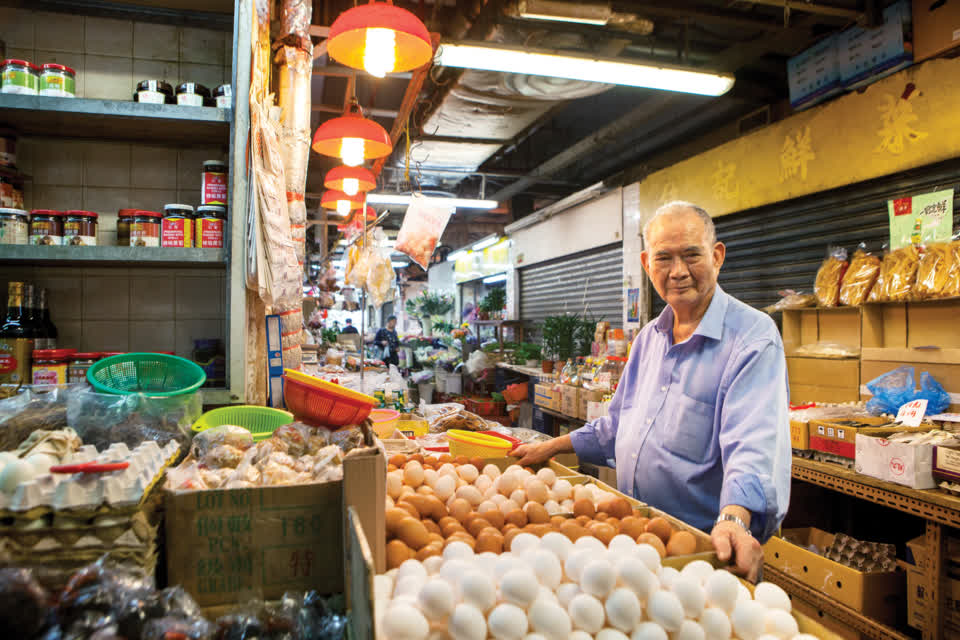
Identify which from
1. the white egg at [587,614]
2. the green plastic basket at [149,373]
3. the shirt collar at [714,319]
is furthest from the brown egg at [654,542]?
the green plastic basket at [149,373]

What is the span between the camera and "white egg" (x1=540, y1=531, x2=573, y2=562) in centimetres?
124

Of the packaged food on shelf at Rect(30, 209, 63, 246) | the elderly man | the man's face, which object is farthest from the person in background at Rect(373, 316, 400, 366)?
the man's face

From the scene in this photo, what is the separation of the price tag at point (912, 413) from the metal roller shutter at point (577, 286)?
479 cm

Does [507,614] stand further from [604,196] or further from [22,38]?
[604,196]

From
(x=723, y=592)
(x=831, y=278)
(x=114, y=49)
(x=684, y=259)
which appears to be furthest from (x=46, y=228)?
(x=831, y=278)

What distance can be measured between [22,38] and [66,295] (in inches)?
50.3

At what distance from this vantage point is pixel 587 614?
1.06m

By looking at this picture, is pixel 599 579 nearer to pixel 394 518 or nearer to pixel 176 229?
pixel 394 518

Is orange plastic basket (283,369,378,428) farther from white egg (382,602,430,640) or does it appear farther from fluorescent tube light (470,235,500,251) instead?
fluorescent tube light (470,235,500,251)

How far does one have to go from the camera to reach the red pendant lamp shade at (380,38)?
2.83m

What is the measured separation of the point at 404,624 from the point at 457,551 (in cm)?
28

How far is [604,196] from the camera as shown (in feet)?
27.3

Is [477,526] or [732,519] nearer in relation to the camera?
[477,526]

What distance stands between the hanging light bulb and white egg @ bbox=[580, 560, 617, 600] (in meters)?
2.78
